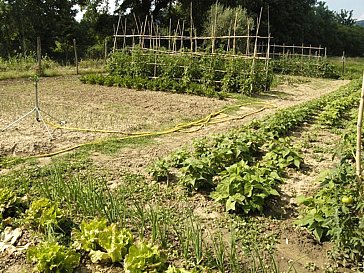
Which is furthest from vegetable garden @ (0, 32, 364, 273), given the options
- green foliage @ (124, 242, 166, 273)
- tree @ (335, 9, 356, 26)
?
tree @ (335, 9, 356, 26)

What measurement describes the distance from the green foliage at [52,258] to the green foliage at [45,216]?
33cm

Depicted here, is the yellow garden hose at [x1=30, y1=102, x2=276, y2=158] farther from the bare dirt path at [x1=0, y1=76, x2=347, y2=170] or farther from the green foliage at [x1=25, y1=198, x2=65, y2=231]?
the green foliage at [x1=25, y1=198, x2=65, y2=231]

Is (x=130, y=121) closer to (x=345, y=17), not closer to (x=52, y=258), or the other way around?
(x=52, y=258)

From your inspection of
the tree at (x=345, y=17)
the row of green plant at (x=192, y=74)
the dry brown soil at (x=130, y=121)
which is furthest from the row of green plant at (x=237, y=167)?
the tree at (x=345, y=17)

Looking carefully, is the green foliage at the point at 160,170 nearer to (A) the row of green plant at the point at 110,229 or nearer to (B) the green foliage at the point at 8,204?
(A) the row of green plant at the point at 110,229

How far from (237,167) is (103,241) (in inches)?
64.5

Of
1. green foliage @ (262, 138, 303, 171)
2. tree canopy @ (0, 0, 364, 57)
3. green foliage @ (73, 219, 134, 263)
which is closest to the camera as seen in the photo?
green foliage @ (73, 219, 134, 263)

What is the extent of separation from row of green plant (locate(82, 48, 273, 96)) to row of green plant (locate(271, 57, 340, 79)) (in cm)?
963

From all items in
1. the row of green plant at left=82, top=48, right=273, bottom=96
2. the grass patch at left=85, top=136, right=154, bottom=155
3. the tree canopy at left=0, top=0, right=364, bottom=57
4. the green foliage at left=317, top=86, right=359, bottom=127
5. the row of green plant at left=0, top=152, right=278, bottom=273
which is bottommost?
the row of green plant at left=0, top=152, right=278, bottom=273

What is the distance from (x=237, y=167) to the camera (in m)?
3.89

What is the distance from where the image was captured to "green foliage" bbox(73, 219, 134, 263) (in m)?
2.87

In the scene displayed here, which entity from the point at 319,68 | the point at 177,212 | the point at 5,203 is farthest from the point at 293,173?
the point at 319,68

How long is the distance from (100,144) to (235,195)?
3057 millimetres

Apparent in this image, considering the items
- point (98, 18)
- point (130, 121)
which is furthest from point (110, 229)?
point (98, 18)
